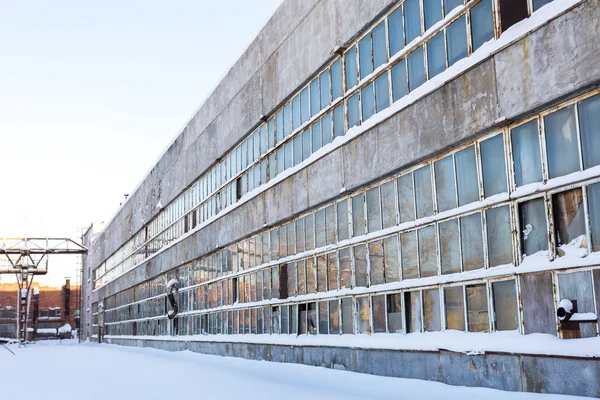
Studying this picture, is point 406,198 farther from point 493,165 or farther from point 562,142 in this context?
point 562,142

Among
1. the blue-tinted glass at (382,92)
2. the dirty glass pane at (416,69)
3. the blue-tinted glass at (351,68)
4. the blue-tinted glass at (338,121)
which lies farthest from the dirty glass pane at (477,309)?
the blue-tinted glass at (351,68)

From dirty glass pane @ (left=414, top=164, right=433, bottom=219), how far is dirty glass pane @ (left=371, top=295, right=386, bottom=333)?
2.33 metres

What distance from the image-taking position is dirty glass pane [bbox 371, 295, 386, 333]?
14000 mm

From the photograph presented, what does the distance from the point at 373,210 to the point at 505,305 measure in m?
4.81

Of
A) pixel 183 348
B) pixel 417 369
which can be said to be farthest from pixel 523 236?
pixel 183 348

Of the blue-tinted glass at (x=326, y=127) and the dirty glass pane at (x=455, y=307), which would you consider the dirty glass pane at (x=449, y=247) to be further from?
the blue-tinted glass at (x=326, y=127)

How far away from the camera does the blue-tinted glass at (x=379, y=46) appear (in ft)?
46.9

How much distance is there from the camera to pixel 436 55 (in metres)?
12.4

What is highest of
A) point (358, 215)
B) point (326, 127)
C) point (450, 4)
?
point (450, 4)

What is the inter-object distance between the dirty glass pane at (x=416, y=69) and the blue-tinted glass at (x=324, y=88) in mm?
3986

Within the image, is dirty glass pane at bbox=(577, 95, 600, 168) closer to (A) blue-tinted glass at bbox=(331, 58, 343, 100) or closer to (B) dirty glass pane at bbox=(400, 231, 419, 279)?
(B) dirty glass pane at bbox=(400, 231, 419, 279)

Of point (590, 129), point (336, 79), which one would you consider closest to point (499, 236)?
point (590, 129)

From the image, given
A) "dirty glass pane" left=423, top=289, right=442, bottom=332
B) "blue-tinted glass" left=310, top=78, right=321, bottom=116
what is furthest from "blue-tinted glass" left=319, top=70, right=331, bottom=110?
"dirty glass pane" left=423, top=289, right=442, bottom=332

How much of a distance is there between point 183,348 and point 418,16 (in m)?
22.3
